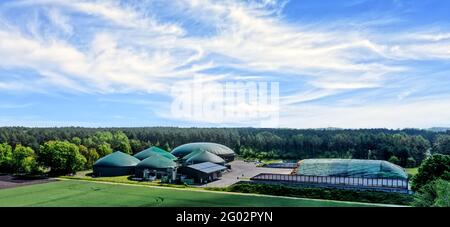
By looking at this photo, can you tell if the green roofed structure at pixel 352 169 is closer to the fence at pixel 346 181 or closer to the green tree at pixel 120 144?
the fence at pixel 346 181

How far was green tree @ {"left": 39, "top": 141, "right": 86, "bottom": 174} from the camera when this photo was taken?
54.6 m

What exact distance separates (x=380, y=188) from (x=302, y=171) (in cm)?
1048

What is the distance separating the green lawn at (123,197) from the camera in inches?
1383

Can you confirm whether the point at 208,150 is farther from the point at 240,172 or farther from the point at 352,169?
the point at 352,169

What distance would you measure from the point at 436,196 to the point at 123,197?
28.0 meters

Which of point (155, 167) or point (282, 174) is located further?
point (155, 167)

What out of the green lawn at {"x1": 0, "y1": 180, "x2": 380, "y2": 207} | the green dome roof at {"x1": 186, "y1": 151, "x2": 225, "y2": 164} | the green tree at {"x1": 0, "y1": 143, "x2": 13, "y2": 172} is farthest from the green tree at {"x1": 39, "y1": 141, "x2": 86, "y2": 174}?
the green dome roof at {"x1": 186, "y1": 151, "x2": 225, "y2": 164}

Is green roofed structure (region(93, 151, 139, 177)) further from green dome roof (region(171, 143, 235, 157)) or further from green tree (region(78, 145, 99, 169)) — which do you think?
green dome roof (region(171, 143, 235, 157))

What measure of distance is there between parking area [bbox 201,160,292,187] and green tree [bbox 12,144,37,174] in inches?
1117

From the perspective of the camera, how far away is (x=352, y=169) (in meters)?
49.8

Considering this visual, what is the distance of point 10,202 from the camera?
35750 millimetres

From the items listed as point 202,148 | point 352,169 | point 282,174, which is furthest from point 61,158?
point 352,169

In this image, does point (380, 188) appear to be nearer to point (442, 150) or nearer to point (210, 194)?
point (210, 194)
